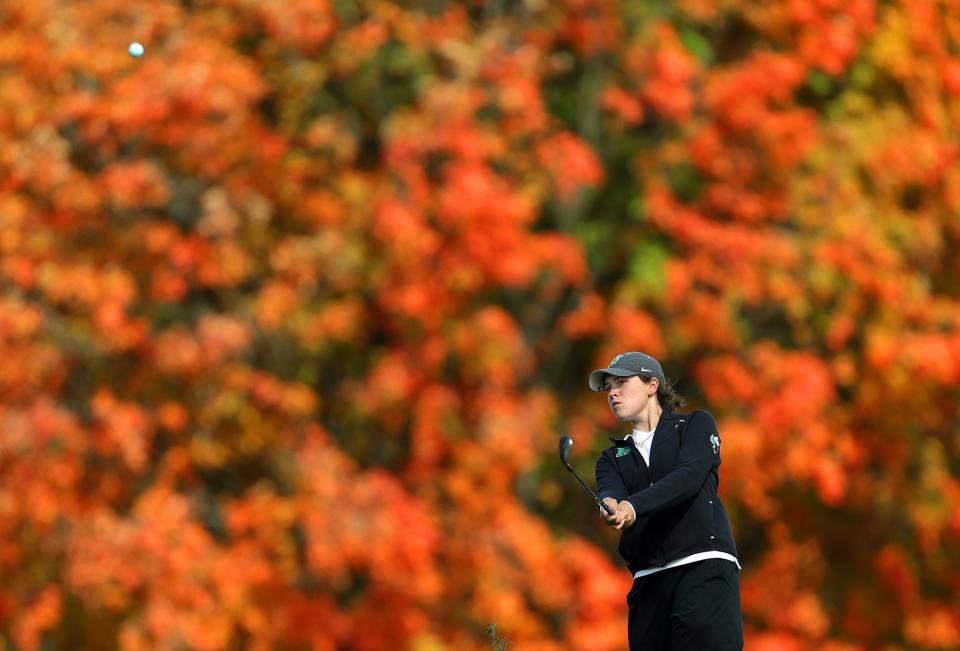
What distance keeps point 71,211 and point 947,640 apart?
9.54 m

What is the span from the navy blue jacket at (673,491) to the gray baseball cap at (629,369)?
0.20 m

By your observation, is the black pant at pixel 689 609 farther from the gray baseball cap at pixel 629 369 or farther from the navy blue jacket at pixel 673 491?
the gray baseball cap at pixel 629 369

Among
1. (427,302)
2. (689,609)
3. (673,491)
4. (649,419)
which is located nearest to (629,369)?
(649,419)

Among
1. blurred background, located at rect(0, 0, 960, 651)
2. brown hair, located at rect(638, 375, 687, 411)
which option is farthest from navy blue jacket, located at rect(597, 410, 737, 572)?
blurred background, located at rect(0, 0, 960, 651)

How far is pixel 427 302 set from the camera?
584 inches

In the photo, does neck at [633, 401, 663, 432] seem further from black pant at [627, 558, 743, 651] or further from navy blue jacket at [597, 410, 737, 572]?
black pant at [627, 558, 743, 651]

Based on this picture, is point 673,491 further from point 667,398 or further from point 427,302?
point 427,302

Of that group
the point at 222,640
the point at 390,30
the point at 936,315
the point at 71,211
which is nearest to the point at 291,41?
the point at 390,30

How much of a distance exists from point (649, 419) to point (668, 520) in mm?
360

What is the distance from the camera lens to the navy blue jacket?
17.4 feet

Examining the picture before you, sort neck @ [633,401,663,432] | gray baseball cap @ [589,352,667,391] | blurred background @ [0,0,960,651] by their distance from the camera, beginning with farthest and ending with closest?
blurred background @ [0,0,960,651], neck @ [633,401,663,432], gray baseball cap @ [589,352,667,391]

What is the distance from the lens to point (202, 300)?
16188mm

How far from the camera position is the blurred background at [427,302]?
14844 millimetres

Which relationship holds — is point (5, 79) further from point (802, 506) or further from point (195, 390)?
point (802, 506)
